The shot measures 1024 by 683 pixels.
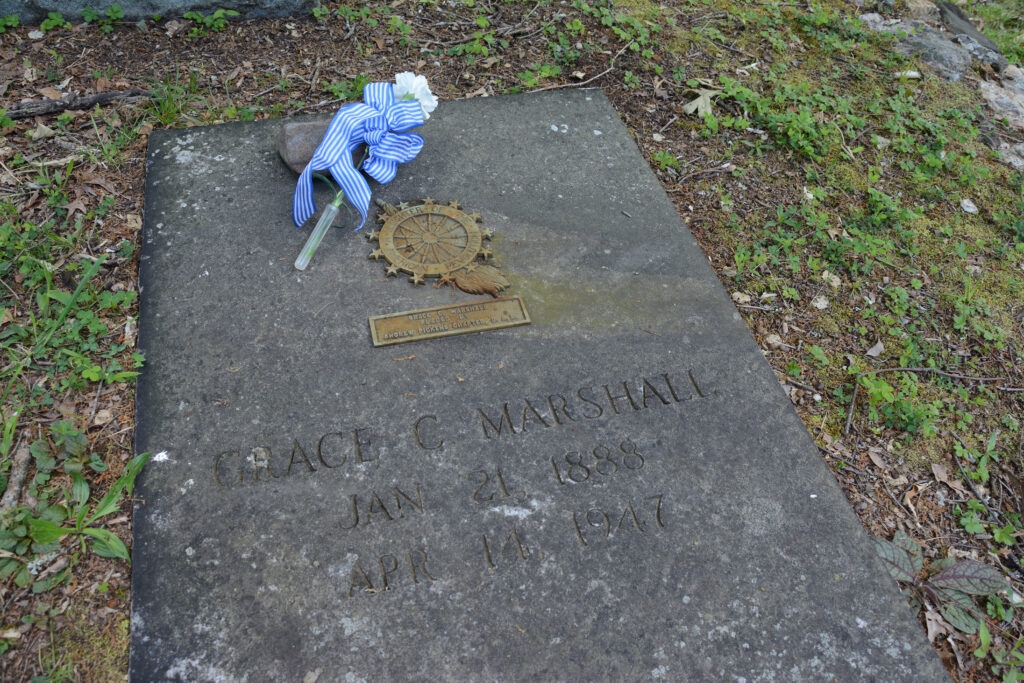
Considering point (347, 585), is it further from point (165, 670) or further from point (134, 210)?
point (134, 210)

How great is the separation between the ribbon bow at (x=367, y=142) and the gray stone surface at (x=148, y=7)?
4.78 feet

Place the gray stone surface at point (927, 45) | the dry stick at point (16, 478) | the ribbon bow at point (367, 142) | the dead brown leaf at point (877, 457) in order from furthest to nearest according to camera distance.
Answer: the gray stone surface at point (927, 45), the ribbon bow at point (367, 142), the dead brown leaf at point (877, 457), the dry stick at point (16, 478)

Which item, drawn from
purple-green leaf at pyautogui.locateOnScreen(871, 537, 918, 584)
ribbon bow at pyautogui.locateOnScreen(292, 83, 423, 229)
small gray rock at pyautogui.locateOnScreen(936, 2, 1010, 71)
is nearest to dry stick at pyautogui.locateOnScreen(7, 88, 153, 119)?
ribbon bow at pyautogui.locateOnScreen(292, 83, 423, 229)

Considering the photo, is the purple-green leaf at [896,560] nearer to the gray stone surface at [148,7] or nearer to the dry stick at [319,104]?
the dry stick at [319,104]

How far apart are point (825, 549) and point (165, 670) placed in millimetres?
1820

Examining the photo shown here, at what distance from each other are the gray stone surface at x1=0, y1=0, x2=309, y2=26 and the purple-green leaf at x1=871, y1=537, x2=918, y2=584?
3.85 meters

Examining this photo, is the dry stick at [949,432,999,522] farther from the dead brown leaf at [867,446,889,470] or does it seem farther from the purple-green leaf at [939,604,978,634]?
the purple-green leaf at [939,604,978,634]

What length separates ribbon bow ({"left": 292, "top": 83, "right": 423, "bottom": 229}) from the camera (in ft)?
8.64

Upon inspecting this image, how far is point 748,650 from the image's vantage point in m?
1.84

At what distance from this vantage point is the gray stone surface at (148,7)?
353cm

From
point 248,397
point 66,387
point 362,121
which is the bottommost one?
point 66,387

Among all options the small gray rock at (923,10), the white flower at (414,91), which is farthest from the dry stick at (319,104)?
the small gray rock at (923,10)

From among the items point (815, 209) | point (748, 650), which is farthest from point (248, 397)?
point (815, 209)

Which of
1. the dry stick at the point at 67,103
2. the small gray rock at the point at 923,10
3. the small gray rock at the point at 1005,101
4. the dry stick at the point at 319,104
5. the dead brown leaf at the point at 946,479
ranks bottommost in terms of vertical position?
the dead brown leaf at the point at 946,479
